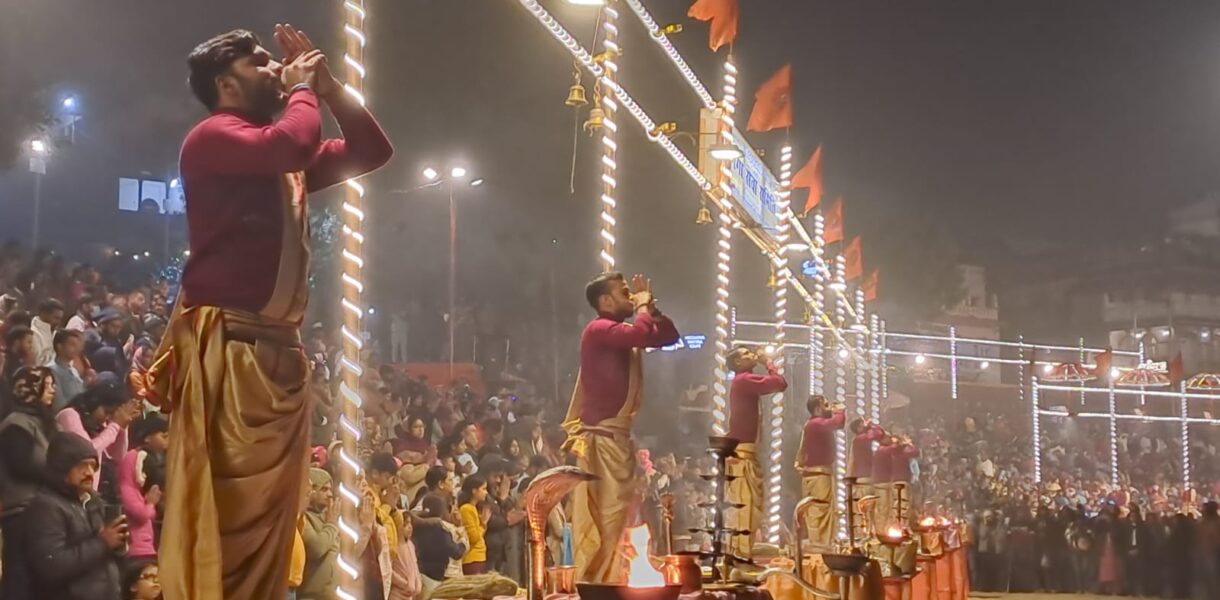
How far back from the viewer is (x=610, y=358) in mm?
6219

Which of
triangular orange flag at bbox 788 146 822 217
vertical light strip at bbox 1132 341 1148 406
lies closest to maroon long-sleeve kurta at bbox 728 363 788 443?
triangular orange flag at bbox 788 146 822 217

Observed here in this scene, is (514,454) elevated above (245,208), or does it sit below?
below

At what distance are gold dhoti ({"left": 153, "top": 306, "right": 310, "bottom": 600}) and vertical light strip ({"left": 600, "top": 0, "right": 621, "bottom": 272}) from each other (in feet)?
13.1

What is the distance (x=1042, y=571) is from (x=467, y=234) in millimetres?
9747

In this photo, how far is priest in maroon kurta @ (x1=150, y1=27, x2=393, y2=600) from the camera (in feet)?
10.4

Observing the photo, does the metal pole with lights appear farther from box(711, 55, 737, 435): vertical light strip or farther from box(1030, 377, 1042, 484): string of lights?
box(1030, 377, 1042, 484): string of lights

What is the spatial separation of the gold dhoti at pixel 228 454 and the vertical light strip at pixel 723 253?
5743 mm

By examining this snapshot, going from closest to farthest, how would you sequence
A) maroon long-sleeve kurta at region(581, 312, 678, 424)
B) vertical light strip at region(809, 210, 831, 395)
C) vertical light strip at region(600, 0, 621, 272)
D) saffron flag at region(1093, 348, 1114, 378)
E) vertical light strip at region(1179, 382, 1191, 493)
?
maroon long-sleeve kurta at region(581, 312, 678, 424) < vertical light strip at region(600, 0, 621, 272) < vertical light strip at region(809, 210, 831, 395) < saffron flag at region(1093, 348, 1114, 378) < vertical light strip at region(1179, 382, 1191, 493)

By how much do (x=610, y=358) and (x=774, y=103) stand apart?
7.45 m

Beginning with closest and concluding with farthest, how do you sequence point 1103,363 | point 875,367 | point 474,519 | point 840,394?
point 474,519, point 840,394, point 875,367, point 1103,363

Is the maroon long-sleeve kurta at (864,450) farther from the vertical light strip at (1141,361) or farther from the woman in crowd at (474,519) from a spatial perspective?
the vertical light strip at (1141,361)

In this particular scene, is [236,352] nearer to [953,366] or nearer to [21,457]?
[21,457]

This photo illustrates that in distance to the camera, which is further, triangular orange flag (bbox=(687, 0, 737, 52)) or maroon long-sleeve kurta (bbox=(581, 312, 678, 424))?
triangular orange flag (bbox=(687, 0, 737, 52))

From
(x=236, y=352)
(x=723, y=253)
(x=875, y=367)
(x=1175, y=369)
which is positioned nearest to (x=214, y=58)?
(x=236, y=352)
